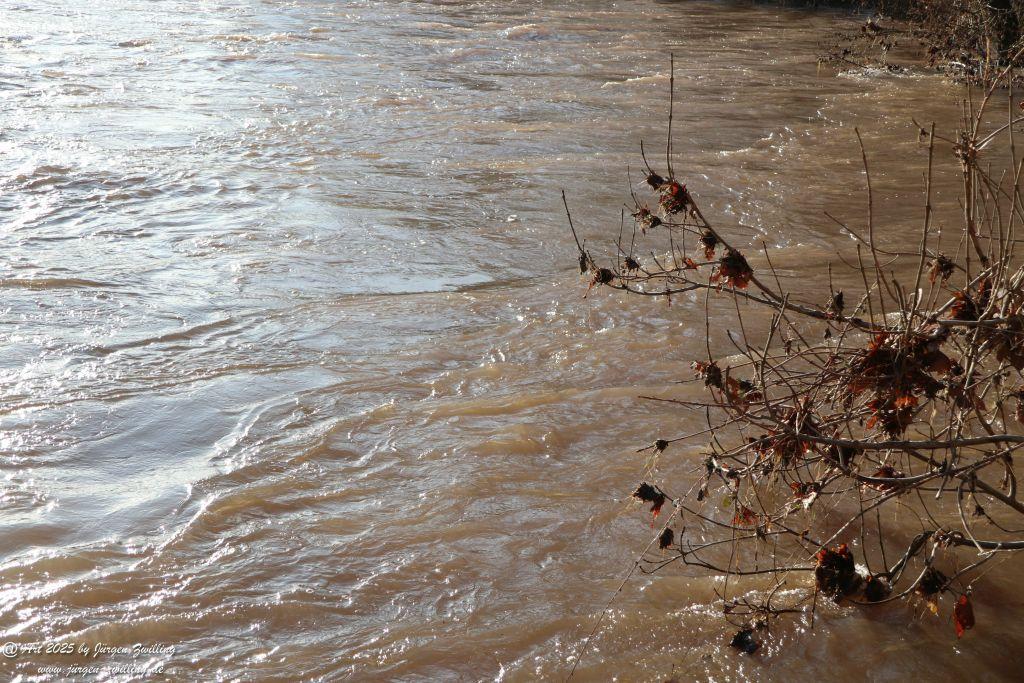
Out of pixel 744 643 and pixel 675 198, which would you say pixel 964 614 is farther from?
pixel 675 198

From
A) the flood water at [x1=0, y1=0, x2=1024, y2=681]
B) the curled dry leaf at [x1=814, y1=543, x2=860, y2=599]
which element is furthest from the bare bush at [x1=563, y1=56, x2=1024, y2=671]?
the flood water at [x1=0, y1=0, x2=1024, y2=681]

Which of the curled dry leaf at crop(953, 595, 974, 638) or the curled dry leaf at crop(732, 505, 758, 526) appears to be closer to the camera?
the curled dry leaf at crop(953, 595, 974, 638)

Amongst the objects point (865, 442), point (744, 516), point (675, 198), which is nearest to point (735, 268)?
point (675, 198)

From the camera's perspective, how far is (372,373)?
4.65 m

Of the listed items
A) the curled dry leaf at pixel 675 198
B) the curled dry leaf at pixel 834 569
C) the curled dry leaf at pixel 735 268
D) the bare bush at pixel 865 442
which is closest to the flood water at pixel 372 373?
the bare bush at pixel 865 442

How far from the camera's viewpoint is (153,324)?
A: 5.16 m

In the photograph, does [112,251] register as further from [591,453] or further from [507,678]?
[507,678]

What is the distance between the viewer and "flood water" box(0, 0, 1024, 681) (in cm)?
290

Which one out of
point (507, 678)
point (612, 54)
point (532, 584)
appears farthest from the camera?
point (612, 54)

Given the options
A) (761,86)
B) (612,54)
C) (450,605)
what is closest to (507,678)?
(450,605)

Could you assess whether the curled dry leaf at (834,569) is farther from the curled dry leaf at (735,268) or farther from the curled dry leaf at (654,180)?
the curled dry leaf at (654,180)

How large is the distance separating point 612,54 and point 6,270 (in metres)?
10.2

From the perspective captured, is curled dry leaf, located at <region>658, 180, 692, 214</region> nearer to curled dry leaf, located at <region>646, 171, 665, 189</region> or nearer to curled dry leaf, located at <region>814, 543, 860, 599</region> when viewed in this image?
curled dry leaf, located at <region>646, 171, 665, 189</region>

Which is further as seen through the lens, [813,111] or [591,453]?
[813,111]
